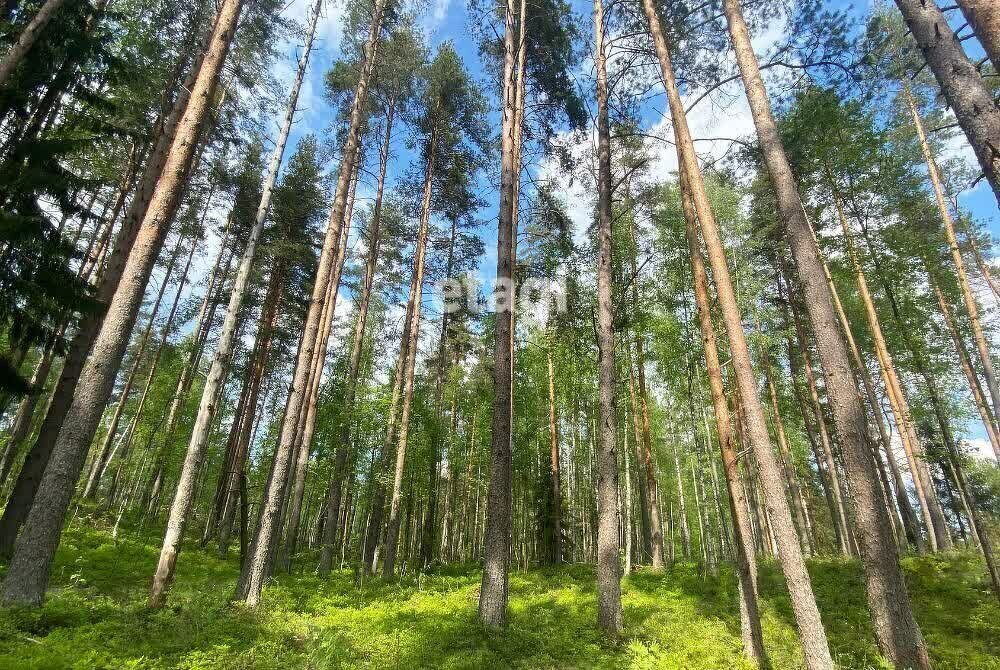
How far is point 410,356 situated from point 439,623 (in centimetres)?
897

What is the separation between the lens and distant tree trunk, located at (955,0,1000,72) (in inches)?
157

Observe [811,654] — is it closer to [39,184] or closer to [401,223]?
[39,184]

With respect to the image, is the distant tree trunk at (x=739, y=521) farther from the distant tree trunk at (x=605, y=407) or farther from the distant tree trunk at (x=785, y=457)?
the distant tree trunk at (x=785, y=457)

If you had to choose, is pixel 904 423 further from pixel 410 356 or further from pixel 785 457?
pixel 410 356

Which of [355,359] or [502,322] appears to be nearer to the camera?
[502,322]

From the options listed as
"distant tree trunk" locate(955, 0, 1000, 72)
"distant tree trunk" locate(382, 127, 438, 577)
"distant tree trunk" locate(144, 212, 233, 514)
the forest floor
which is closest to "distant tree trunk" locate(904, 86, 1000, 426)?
the forest floor

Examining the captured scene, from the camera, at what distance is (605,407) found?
8859 millimetres

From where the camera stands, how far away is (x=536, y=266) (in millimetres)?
17172

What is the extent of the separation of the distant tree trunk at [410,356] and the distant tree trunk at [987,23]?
13338mm

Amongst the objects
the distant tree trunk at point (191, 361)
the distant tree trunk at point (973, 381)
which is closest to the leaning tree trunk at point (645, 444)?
the distant tree trunk at point (973, 381)

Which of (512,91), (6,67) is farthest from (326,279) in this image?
(512,91)

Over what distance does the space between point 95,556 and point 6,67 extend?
11984 mm

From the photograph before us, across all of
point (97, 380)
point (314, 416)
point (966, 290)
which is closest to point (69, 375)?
point (97, 380)

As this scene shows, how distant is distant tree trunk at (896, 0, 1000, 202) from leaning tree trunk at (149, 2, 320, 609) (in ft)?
34.8
